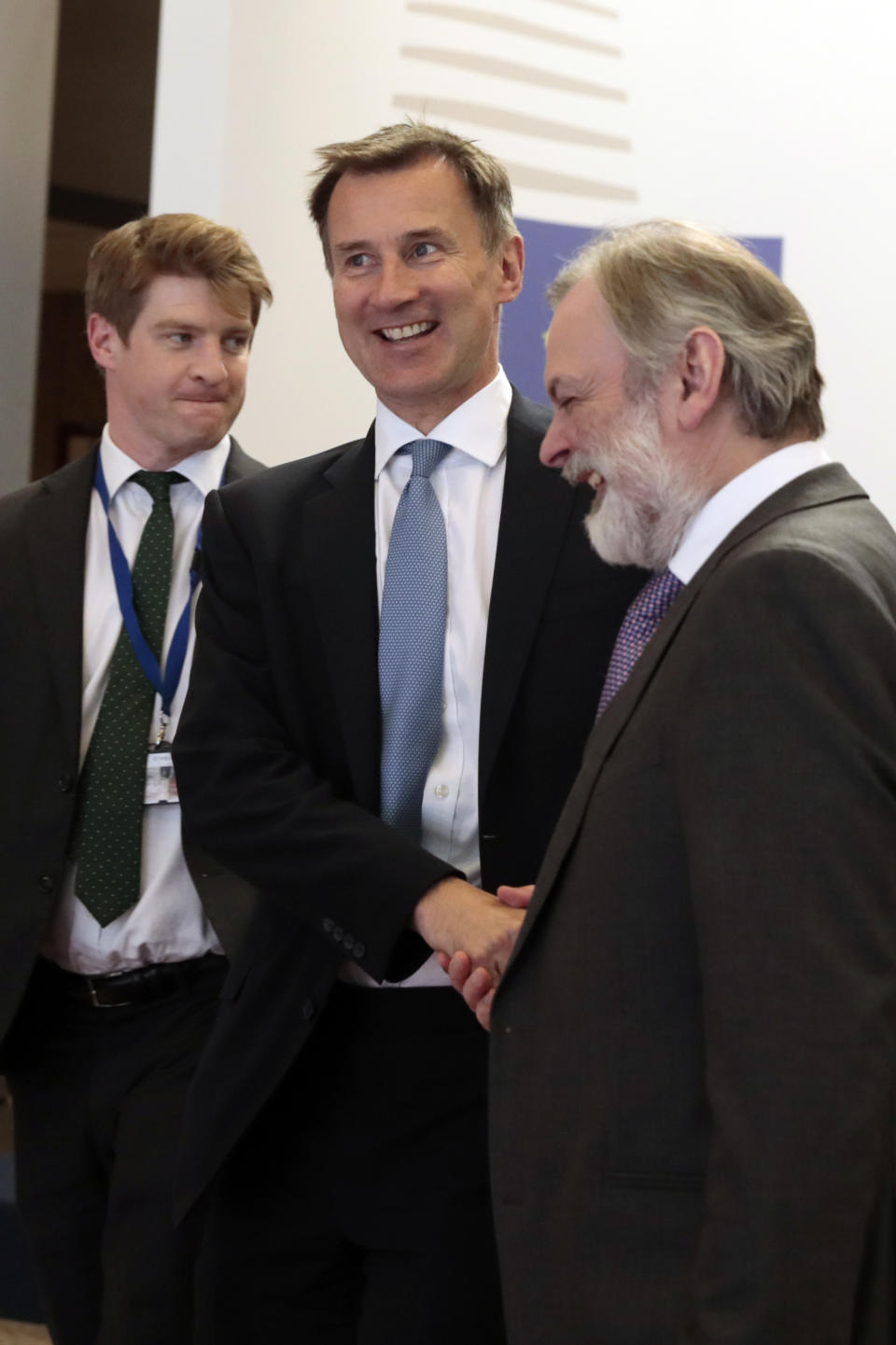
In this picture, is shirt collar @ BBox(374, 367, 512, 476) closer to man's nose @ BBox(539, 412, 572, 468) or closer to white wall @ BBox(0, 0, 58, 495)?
man's nose @ BBox(539, 412, 572, 468)

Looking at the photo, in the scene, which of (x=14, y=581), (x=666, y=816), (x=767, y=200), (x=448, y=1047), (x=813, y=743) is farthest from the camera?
(x=767, y=200)

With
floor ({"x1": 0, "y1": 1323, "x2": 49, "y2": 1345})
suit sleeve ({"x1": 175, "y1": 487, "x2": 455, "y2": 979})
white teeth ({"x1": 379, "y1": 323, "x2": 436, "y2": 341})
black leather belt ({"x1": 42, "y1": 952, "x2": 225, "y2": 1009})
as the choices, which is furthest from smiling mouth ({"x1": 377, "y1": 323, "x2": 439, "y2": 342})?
floor ({"x1": 0, "y1": 1323, "x2": 49, "y2": 1345})

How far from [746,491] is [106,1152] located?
5.25ft

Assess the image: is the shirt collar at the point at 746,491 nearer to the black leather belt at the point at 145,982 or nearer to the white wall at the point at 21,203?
the black leather belt at the point at 145,982

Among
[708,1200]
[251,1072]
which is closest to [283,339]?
[251,1072]

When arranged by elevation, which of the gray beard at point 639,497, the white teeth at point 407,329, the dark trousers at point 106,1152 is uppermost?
the white teeth at point 407,329

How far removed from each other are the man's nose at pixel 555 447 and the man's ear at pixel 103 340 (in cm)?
122

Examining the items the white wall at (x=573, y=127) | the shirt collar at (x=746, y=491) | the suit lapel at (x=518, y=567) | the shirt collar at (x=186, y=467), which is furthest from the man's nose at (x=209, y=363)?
the shirt collar at (x=746, y=491)

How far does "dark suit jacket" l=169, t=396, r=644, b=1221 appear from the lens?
1886 millimetres

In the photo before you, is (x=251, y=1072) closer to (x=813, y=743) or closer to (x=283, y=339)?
(x=813, y=743)

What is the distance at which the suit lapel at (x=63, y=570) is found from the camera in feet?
7.98

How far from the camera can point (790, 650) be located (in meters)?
1.21

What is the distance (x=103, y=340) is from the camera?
2684 millimetres

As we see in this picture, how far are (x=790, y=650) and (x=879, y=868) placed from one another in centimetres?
18
